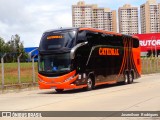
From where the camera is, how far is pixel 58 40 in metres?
21.2

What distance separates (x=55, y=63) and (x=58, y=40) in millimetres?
1259

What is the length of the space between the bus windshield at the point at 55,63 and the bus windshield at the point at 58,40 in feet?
1.64

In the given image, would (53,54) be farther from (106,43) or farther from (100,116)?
(100,116)

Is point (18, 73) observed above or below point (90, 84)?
above

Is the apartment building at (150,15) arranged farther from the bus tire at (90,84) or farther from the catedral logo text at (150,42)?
the bus tire at (90,84)

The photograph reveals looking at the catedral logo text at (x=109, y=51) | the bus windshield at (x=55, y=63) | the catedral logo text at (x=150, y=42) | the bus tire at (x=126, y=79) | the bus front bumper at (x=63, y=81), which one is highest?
the catedral logo text at (x=150, y=42)

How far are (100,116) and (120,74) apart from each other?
16.3 metres

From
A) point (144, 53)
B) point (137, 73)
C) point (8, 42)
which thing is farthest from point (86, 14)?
point (137, 73)

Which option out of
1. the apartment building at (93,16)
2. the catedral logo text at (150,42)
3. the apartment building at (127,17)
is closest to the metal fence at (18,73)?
the apartment building at (93,16)

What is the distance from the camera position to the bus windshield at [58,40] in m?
21.0

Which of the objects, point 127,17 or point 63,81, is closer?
point 63,81

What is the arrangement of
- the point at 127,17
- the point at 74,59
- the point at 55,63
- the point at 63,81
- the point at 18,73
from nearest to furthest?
Answer: 1. the point at 63,81
2. the point at 74,59
3. the point at 55,63
4. the point at 18,73
5. the point at 127,17

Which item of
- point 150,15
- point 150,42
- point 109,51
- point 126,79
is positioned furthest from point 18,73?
point 150,15

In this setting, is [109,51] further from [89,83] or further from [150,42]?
[150,42]
